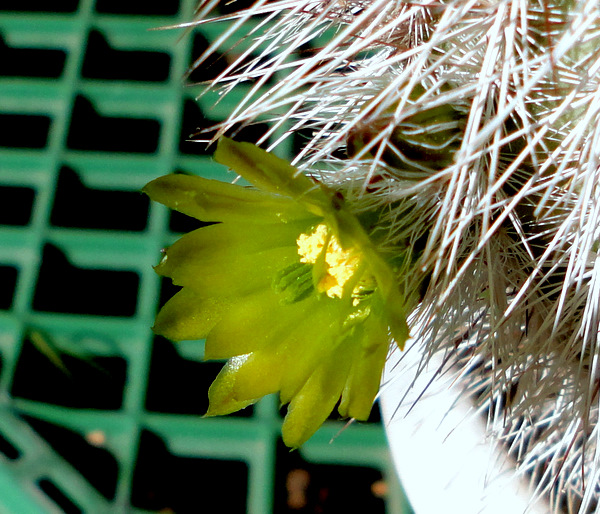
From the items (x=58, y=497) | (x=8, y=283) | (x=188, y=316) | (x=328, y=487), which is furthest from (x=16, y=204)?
(x=188, y=316)

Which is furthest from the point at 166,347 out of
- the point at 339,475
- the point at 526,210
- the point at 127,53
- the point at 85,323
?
the point at 526,210

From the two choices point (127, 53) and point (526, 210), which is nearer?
point (526, 210)

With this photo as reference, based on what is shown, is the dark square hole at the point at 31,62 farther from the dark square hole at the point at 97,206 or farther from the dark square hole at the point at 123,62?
the dark square hole at the point at 97,206

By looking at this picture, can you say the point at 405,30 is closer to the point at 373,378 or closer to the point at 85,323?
the point at 373,378

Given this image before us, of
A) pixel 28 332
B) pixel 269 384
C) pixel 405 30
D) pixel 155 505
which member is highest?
pixel 405 30

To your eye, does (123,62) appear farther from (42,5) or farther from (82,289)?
(82,289)

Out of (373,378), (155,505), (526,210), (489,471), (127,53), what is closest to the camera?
(373,378)

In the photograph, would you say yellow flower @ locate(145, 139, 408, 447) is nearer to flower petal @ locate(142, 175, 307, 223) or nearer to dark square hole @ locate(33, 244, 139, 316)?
flower petal @ locate(142, 175, 307, 223)
